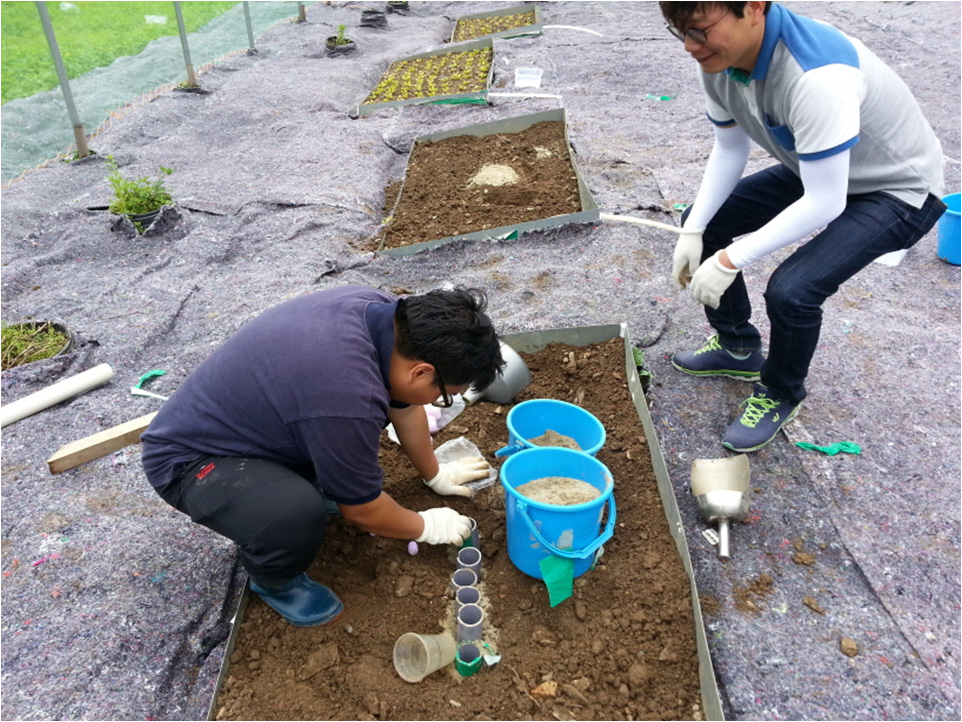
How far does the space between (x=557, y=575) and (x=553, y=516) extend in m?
0.19

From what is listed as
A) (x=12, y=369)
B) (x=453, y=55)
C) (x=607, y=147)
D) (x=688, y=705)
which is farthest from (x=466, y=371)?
(x=453, y=55)

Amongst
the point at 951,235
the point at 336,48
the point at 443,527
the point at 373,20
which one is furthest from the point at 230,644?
the point at 373,20

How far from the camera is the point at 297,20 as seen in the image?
11.4m

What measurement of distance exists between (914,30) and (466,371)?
9.20m

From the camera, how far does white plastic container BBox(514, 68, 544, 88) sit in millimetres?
7066

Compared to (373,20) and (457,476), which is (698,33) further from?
(373,20)

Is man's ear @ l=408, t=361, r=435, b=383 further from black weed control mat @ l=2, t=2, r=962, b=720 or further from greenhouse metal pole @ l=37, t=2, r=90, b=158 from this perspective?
greenhouse metal pole @ l=37, t=2, r=90, b=158

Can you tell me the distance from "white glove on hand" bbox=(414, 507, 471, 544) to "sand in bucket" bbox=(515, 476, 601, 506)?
20 cm

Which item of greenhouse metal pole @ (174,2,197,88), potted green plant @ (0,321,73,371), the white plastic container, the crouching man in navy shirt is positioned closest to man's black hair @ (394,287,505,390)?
the crouching man in navy shirt

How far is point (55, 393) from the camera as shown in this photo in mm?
2934

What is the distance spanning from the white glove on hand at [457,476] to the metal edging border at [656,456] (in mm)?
598

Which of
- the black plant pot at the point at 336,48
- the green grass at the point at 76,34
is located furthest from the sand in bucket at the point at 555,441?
the black plant pot at the point at 336,48

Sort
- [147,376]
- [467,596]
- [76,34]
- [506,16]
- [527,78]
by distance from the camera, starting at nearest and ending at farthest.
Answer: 1. [467,596]
2. [147,376]
3. [527,78]
4. [76,34]
5. [506,16]

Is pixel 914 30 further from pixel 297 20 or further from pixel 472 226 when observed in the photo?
pixel 297 20
